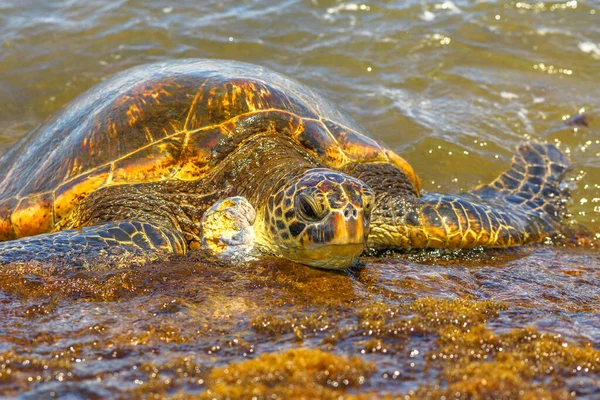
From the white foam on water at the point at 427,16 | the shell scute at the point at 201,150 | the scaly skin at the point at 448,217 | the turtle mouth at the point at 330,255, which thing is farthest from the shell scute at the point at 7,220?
the white foam on water at the point at 427,16

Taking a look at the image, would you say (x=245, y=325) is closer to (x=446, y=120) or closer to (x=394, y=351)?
(x=394, y=351)

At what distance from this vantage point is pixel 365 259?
15.4ft

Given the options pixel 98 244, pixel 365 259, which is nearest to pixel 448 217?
pixel 365 259

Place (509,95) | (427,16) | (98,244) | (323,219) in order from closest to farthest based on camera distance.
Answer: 1. (323,219)
2. (98,244)
3. (509,95)
4. (427,16)

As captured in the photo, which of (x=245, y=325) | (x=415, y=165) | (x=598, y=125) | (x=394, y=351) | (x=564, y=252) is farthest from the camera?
(x=598, y=125)

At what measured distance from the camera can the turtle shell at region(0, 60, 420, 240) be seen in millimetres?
4934

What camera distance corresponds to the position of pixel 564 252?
17.3 feet

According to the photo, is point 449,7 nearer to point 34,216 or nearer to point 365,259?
point 365,259

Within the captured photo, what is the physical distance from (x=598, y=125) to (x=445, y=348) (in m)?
5.69

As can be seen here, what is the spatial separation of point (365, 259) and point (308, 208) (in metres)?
0.87

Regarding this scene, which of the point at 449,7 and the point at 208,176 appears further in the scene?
the point at 449,7

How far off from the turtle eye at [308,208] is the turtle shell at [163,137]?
114 cm

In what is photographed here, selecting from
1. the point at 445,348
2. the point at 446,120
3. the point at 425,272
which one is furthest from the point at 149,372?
the point at 446,120

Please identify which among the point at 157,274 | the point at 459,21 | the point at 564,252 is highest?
the point at 459,21
